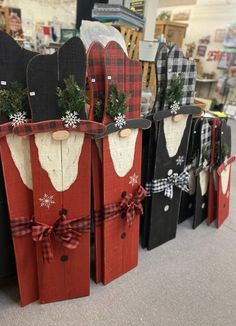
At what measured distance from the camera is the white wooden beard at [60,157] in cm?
113

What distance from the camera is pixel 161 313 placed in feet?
4.60

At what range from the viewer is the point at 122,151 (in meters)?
1.36

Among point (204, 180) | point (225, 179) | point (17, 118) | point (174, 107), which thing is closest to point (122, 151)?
point (174, 107)

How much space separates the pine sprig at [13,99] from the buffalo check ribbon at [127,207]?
0.65 metres

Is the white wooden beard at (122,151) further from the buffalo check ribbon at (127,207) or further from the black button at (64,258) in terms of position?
the black button at (64,258)

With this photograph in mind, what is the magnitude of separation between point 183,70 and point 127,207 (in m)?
0.83

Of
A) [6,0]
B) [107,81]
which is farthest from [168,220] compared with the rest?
[6,0]

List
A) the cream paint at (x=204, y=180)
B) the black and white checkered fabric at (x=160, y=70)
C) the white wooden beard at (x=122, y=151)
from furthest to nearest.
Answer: the cream paint at (x=204, y=180)
the black and white checkered fabric at (x=160, y=70)
the white wooden beard at (x=122, y=151)

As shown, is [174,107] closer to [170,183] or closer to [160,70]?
[160,70]

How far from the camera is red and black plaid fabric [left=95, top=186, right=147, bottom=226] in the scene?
4.62ft

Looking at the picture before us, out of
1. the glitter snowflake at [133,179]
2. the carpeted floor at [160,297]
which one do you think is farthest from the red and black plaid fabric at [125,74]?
the carpeted floor at [160,297]

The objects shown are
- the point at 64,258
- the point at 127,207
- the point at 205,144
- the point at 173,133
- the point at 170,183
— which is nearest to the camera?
the point at 64,258

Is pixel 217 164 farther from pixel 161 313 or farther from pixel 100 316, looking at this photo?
pixel 100 316

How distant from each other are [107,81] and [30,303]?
1.20m
